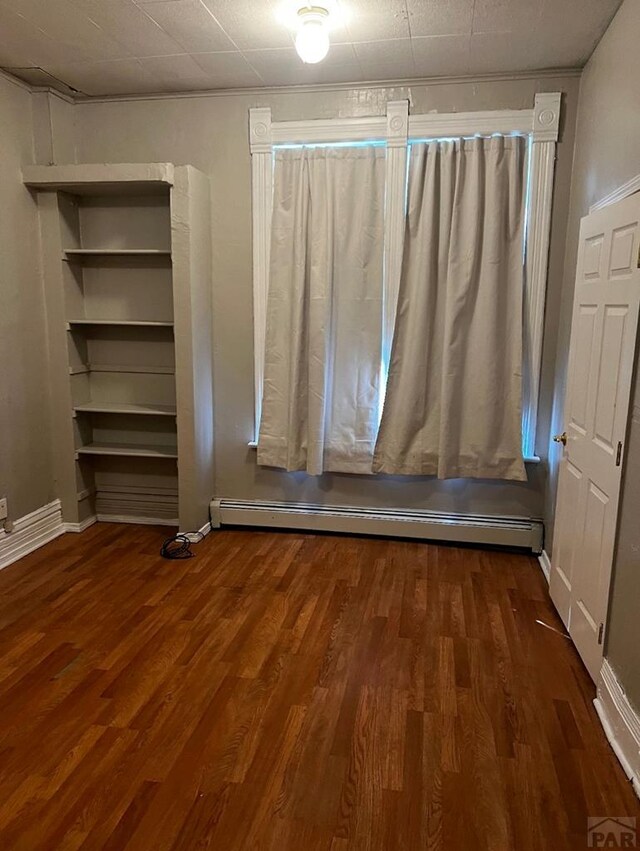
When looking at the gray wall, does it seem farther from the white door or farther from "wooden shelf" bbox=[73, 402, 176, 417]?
the white door

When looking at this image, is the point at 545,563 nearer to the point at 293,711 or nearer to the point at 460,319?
the point at 460,319

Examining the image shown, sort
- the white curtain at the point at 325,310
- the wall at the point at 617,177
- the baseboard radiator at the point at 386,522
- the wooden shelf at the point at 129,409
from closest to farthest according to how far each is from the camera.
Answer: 1. the wall at the point at 617,177
2. the white curtain at the point at 325,310
3. the baseboard radiator at the point at 386,522
4. the wooden shelf at the point at 129,409

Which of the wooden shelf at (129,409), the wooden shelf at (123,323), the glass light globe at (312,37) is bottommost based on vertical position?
the wooden shelf at (129,409)

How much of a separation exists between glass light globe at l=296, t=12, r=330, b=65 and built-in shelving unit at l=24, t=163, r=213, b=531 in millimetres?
1190

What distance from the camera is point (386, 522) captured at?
158 inches

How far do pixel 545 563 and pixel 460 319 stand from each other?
1559mm

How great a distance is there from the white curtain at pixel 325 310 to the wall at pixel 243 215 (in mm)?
211

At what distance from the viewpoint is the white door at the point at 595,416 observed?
229cm

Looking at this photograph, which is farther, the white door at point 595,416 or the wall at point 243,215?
the wall at point 243,215

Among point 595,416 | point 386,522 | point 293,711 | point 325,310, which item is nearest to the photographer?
point 293,711

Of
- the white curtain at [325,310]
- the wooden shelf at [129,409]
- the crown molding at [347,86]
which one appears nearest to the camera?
the crown molding at [347,86]

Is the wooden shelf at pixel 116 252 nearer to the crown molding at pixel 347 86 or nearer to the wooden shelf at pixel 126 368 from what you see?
the wooden shelf at pixel 126 368

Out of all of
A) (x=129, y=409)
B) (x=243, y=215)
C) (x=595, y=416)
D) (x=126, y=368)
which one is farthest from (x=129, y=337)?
(x=595, y=416)

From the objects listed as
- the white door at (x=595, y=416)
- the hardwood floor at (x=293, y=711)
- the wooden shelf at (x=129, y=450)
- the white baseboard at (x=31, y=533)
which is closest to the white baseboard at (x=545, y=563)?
the hardwood floor at (x=293, y=711)
